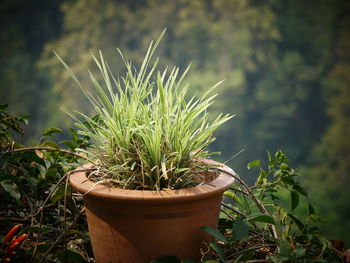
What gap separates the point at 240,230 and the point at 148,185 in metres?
0.20

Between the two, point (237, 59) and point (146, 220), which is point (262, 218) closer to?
point (146, 220)

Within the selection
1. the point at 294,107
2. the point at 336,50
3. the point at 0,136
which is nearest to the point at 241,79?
the point at 294,107

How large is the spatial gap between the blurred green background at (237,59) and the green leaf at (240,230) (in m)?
11.7

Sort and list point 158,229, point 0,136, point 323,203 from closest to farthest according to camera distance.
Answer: point 158,229
point 0,136
point 323,203

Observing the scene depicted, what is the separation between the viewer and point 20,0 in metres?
15.0

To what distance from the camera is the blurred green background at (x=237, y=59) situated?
13117mm

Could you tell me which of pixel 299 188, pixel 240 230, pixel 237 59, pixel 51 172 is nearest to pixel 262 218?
pixel 240 230

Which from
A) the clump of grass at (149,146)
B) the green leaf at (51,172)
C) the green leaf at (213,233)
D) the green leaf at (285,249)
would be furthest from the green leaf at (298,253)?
the green leaf at (51,172)

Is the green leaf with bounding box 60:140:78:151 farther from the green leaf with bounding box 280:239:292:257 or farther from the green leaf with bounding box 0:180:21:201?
the green leaf with bounding box 280:239:292:257

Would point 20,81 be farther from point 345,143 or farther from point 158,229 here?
point 158,229

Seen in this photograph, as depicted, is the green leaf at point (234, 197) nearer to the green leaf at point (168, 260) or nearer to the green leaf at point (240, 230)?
the green leaf at point (240, 230)

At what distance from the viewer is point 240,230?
2.66 ft

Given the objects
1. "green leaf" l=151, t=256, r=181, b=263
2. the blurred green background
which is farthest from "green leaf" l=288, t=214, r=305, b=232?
the blurred green background

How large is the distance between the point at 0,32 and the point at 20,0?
5.05 ft
